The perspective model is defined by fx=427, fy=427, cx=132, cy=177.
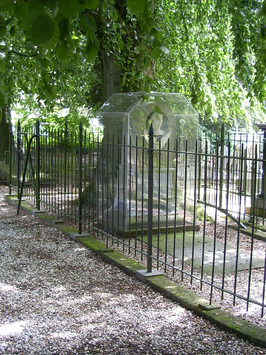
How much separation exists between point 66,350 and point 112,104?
4.59m

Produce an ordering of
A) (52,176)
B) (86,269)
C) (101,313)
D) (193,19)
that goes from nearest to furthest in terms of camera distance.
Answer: (101,313), (86,269), (52,176), (193,19)

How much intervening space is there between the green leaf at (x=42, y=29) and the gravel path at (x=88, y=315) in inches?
92.8

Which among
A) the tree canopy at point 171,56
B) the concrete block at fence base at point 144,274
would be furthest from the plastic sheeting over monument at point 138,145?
the concrete block at fence base at point 144,274

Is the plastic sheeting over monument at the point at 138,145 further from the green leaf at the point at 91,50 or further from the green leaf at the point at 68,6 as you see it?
the green leaf at the point at 68,6

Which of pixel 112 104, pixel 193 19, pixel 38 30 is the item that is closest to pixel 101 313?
pixel 38 30

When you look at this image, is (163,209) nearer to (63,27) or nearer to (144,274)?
(144,274)

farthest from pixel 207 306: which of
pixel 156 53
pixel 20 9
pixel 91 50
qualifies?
pixel 20 9

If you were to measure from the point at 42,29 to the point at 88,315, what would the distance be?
280 cm

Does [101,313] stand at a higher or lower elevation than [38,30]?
lower

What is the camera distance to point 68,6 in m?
1.77

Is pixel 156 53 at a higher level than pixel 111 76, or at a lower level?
lower

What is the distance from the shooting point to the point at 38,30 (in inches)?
68.6

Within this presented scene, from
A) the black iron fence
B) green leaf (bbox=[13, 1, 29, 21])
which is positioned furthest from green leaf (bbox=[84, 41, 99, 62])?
the black iron fence

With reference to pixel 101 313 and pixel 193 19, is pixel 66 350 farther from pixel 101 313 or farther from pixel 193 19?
pixel 193 19
